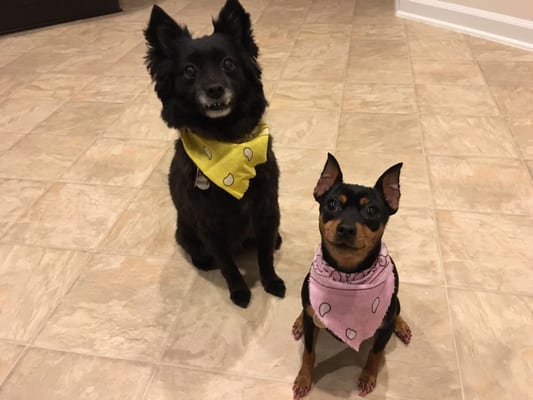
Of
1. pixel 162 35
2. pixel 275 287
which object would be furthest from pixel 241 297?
pixel 162 35

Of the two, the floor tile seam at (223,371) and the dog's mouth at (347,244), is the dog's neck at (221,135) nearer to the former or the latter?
the dog's mouth at (347,244)

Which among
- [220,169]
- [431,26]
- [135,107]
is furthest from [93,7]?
[220,169]

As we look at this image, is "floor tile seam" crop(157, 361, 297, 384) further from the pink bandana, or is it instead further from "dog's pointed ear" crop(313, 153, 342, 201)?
"dog's pointed ear" crop(313, 153, 342, 201)

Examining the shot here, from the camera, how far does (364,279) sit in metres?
1.39

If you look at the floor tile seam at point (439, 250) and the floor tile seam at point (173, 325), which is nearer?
the floor tile seam at point (439, 250)

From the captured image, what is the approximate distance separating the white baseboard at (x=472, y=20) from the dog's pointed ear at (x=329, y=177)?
3.20 metres

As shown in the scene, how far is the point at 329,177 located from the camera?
4.72 ft

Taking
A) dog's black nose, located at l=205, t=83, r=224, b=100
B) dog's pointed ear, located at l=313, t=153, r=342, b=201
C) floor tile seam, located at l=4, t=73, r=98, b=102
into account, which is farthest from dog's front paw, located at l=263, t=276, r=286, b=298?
floor tile seam, located at l=4, t=73, r=98, b=102

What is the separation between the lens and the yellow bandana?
160 cm

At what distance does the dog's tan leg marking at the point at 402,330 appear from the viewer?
1.68 meters

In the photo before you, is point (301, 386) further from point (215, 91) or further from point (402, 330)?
point (215, 91)

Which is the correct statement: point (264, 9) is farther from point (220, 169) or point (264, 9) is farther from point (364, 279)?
point (364, 279)

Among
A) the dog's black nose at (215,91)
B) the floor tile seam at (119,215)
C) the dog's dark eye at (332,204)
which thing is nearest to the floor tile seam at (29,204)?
the floor tile seam at (119,215)

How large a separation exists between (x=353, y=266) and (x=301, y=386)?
1.56 feet
